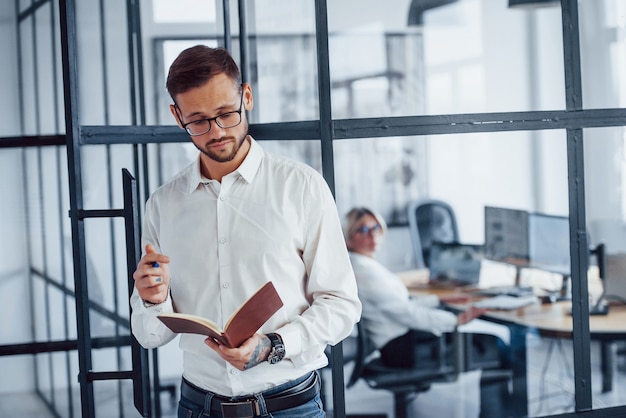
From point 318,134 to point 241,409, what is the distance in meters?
0.82

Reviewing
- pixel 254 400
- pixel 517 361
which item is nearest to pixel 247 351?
pixel 254 400

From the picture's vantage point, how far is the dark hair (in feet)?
5.65

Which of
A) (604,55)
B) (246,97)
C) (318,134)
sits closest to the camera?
(246,97)

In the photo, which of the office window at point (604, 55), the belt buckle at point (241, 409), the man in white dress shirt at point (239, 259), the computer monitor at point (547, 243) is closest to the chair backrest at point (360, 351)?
the computer monitor at point (547, 243)

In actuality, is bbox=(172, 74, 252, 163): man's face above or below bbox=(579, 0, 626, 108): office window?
below

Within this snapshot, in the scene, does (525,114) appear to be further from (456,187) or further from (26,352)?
(456,187)

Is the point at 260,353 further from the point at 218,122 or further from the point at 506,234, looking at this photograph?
the point at 506,234

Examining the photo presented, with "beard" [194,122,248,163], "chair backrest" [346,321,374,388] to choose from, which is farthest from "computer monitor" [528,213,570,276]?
"beard" [194,122,248,163]

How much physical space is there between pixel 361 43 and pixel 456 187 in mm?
1174

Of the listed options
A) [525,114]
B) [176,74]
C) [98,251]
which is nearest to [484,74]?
[525,114]

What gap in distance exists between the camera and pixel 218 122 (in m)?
1.73

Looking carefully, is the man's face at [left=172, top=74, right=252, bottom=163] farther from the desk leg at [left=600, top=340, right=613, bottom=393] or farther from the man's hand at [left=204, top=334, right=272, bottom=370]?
the desk leg at [left=600, top=340, right=613, bottom=393]

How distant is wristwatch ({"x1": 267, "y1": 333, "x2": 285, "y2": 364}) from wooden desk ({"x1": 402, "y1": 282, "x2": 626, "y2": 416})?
5.03 feet

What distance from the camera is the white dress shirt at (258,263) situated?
1.75 m
